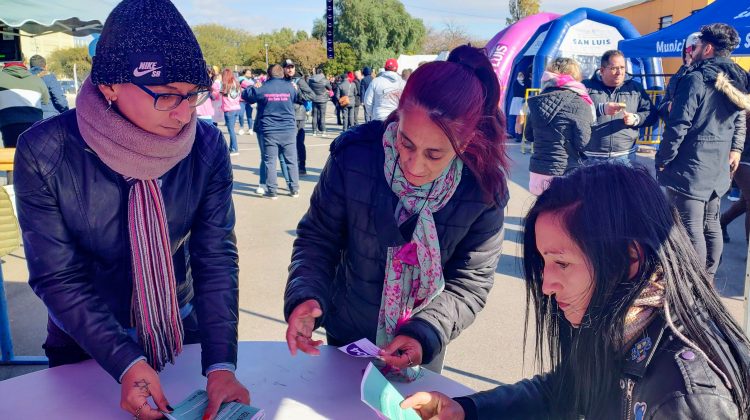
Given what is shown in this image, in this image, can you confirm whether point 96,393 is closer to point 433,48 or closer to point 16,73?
point 16,73

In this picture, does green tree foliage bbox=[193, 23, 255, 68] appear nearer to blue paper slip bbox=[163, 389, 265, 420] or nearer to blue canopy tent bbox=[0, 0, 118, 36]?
blue canopy tent bbox=[0, 0, 118, 36]

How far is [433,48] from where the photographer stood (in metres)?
47.5

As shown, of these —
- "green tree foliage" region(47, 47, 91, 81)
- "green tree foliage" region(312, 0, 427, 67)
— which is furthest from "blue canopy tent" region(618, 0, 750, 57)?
"green tree foliage" region(47, 47, 91, 81)

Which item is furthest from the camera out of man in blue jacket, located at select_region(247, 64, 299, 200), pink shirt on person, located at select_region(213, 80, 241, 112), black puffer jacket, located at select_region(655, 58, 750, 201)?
pink shirt on person, located at select_region(213, 80, 241, 112)

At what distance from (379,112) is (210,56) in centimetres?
5194

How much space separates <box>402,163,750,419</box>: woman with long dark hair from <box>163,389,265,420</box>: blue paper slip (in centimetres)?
37

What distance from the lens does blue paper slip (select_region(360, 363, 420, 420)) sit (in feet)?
3.84

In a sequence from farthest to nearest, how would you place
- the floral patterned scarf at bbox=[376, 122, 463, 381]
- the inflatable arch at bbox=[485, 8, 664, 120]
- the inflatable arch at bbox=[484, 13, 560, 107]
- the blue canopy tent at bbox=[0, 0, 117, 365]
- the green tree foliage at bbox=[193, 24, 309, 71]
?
the green tree foliage at bbox=[193, 24, 309, 71]
the inflatable arch at bbox=[484, 13, 560, 107]
the inflatable arch at bbox=[485, 8, 664, 120]
the blue canopy tent at bbox=[0, 0, 117, 365]
the floral patterned scarf at bbox=[376, 122, 463, 381]

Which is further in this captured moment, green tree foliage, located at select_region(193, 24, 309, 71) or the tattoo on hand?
green tree foliage, located at select_region(193, 24, 309, 71)

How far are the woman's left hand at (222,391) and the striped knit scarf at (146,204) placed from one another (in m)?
0.22

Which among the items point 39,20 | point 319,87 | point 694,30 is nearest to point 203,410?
point 39,20

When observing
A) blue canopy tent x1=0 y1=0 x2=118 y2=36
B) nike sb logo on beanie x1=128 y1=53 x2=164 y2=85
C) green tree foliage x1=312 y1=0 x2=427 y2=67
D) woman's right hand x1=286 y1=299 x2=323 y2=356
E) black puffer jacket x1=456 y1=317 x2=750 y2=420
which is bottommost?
woman's right hand x1=286 y1=299 x2=323 y2=356

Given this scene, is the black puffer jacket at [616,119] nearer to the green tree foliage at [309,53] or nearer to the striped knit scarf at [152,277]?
the striped knit scarf at [152,277]

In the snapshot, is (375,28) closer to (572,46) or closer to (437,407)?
(572,46)
